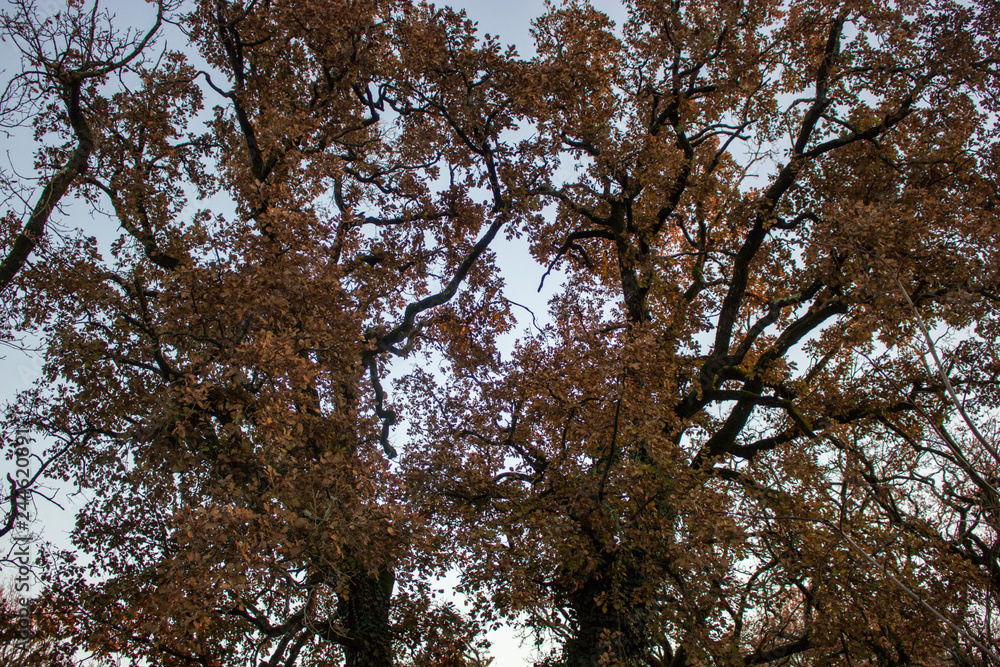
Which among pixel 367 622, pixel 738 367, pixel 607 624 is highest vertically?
pixel 738 367

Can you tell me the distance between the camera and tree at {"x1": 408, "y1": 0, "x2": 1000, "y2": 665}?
326 inches

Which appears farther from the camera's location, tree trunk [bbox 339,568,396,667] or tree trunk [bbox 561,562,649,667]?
tree trunk [bbox 339,568,396,667]

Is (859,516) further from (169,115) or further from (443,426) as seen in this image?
(169,115)

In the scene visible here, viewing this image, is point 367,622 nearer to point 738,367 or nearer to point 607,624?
point 607,624

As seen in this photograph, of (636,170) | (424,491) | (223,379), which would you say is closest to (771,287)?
(636,170)

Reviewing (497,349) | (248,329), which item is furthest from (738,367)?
(248,329)

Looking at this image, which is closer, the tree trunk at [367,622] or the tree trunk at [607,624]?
the tree trunk at [607,624]

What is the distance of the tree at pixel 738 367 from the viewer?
8.29 m

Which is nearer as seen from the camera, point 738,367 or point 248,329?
point 248,329

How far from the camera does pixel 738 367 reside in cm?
1152

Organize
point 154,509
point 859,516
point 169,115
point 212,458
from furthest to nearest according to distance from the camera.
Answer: point 169,115
point 154,509
point 859,516
point 212,458

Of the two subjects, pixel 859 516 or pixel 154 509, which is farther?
pixel 154 509

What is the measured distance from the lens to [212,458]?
848cm

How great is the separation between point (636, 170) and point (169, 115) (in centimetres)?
839
